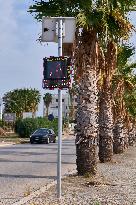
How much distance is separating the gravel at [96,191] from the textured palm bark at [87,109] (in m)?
0.55

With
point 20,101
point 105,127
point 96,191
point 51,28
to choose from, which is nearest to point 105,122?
point 105,127

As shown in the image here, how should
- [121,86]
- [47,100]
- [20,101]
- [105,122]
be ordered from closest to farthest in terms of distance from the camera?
[105,122] → [121,86] → [20,101] → [47,100]

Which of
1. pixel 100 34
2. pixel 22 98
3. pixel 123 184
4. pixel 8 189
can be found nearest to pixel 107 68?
pixel 100 34

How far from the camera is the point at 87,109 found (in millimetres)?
17531

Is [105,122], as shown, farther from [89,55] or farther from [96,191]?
[96,191]

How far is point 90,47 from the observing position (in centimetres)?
1769

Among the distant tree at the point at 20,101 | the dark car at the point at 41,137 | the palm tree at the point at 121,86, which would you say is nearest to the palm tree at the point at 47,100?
the distant tree at the point at 20,101

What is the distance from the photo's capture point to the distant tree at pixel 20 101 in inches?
4535

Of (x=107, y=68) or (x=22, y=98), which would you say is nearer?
(x=107, y=68)

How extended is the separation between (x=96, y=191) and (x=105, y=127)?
36.3 ft

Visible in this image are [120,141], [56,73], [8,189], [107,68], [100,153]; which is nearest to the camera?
[56,73]

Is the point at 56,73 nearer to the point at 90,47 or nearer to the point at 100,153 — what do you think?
the point at 90,47

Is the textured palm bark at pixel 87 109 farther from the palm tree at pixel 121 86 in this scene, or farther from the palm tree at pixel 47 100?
the palm tree at pixel 47 100

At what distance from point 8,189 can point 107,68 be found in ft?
22.0
